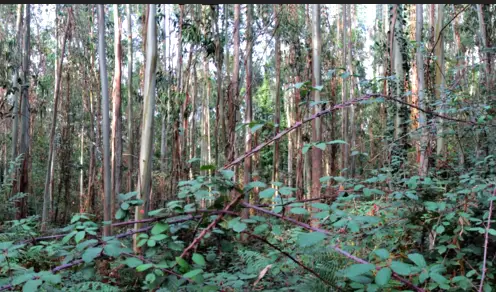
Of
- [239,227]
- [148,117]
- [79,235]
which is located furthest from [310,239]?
[148,117]

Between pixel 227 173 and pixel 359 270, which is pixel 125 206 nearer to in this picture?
pixel 227 173

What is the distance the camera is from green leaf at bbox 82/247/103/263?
1.24 m

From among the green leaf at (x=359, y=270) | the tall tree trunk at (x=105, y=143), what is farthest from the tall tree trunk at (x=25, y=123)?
the green leaf at (x=359, y=270)

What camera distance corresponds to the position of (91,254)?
1249 millimetres

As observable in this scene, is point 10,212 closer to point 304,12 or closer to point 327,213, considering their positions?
point 327,213

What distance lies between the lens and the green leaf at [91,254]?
1239mm

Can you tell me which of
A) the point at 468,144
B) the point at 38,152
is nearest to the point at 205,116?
the point at 38,152

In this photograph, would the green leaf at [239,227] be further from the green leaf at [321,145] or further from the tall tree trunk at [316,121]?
the tall tree trunk at [316,121]

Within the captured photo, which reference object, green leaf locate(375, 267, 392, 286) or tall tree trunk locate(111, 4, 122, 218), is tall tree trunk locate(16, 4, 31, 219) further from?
green leaf locate(375, 267, 392, 286)

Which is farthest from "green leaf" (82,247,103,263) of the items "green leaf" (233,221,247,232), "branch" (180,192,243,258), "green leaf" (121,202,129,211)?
"green leaf" (233,221,247,232)

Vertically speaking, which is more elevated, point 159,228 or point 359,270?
point 159,228

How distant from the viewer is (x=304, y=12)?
1102 centimetres

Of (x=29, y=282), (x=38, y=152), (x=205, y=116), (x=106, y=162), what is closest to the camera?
(x=29, y=282)

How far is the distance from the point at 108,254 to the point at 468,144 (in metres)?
4.25
